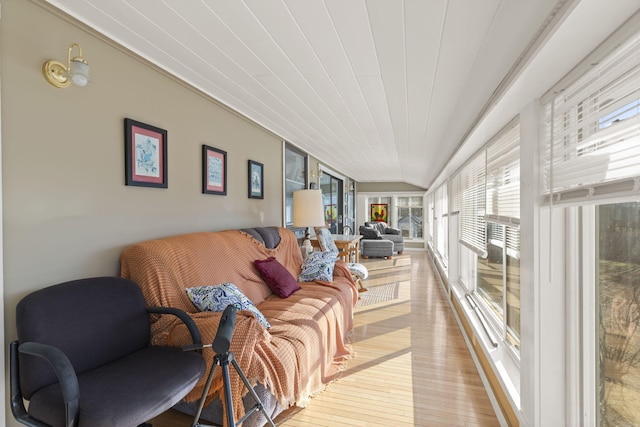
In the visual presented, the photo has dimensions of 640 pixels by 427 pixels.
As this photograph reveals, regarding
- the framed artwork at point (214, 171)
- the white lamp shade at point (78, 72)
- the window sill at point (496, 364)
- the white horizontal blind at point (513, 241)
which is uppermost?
the white lamp shade at point (78, 72)

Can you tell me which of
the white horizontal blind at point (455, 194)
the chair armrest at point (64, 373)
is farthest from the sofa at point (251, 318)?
the white horizontal blind at point (455, 194)

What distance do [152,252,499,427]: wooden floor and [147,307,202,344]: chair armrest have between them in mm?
664

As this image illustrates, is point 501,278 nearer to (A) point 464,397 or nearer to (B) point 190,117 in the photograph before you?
(A) point 464,397

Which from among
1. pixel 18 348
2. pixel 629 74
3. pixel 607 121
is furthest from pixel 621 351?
pixel 18 348

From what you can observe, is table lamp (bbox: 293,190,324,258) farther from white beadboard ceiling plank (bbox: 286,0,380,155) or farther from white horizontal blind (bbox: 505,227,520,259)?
white horizontal blind (bbox: 505,227,520,259)

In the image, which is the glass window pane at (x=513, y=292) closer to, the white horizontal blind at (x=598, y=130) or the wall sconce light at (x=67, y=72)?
the white horizontal blind at (x=598, y=130)

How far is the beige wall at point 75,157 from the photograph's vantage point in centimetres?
136

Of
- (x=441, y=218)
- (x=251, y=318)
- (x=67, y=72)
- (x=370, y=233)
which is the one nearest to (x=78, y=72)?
(x=67, y=72)

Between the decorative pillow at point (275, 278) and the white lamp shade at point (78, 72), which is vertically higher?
the white lamp shade at point (78, 72)

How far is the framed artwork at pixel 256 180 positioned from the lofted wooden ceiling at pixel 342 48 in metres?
0.65

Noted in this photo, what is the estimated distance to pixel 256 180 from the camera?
3488 mm

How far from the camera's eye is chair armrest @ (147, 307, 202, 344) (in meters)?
1.57

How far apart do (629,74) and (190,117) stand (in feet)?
8.34

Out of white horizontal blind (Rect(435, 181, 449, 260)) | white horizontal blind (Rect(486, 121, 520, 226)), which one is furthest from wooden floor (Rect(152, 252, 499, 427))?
white horizontal blind (Rect(435, 181, 449, 260))
